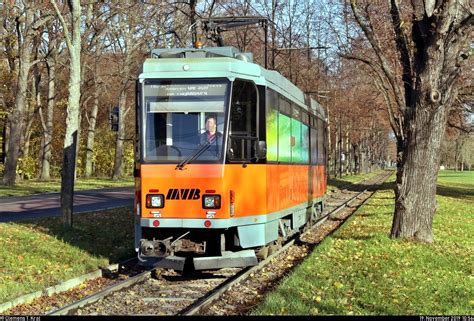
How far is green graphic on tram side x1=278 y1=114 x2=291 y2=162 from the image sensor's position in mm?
10641

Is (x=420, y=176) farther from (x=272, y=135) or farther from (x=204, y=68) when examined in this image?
(x=204, y=68)

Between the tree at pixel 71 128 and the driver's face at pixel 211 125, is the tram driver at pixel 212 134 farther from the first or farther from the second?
the tree at pixel 71 128

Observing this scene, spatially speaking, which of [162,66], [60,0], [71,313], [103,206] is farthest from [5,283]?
[60,0]

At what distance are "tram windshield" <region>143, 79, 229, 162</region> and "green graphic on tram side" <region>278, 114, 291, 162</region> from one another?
191 cm

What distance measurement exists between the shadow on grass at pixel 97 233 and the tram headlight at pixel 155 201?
97.5 inches

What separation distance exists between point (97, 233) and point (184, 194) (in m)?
5.40

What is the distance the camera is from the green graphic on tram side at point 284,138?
10.6 meters

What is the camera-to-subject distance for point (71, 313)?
7188 mm

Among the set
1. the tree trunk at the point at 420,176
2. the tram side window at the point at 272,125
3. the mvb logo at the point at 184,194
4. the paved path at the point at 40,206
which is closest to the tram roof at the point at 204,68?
the tram side window at the point at 272,125

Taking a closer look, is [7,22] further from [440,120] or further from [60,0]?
[440,120]

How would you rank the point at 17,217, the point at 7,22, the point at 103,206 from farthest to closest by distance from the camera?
the point at 7,22 → the point at 103,206 → the point at 17,217

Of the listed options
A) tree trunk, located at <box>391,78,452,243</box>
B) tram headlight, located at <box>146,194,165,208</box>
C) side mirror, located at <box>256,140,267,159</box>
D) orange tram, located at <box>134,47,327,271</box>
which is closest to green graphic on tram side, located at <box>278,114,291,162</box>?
orange tram, located at <box>134,47,327,271</box>

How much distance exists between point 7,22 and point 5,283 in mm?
27825

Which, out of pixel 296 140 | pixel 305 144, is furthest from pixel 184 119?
pixel 305 144
